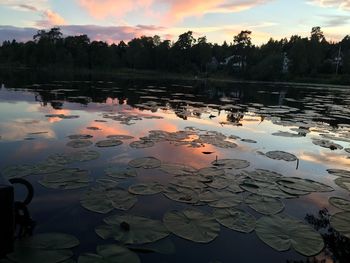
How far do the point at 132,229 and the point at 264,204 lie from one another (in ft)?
6.46

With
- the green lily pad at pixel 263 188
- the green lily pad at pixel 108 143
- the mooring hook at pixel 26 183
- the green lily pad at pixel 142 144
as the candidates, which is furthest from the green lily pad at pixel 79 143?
the green lily pad at pixel 263 188

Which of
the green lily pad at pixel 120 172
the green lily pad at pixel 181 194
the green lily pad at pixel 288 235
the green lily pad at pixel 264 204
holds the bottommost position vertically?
the green lily pad at pixel 288 235

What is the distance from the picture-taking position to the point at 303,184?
5527 millimetres

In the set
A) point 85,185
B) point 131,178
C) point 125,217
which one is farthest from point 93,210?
point 131,178

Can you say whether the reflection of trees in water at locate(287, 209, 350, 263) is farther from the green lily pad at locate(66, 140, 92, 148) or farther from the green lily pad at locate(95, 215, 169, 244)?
the green lily pad at locate(66, 140, 92, 148)

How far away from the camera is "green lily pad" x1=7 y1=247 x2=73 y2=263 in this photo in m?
2.85

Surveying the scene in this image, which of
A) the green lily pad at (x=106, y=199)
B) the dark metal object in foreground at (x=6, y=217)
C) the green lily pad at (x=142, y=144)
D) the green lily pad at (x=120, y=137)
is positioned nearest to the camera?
the dark metal object in foreground at (x=6, y=217)

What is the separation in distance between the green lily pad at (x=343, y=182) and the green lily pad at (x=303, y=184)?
0.33m

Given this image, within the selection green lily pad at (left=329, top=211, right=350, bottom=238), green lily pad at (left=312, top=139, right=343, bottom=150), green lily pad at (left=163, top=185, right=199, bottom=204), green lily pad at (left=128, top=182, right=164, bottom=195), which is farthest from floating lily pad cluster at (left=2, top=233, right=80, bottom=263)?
green lily pad at (left=312, top=139, right=343, bottom=150)

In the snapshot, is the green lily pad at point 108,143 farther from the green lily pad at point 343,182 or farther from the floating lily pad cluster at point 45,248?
the green lily pad at point 343,182

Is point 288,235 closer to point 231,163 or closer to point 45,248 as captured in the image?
point 45,248

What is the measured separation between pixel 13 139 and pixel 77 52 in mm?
83296

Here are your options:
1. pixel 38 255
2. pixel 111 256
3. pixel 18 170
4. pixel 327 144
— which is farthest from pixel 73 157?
pixel 327 144

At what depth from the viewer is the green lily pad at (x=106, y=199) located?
4.13 metres
